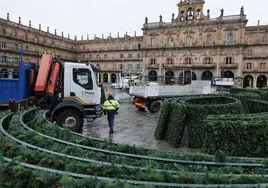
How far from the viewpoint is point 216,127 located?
6.22 m

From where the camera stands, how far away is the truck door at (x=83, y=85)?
9.29 m

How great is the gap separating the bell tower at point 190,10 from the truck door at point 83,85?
1686 inches

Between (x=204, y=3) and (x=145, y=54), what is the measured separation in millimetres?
17027

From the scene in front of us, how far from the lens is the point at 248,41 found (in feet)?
157

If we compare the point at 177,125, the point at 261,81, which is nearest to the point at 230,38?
the point at 261,81

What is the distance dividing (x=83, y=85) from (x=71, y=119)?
1618 millimetres

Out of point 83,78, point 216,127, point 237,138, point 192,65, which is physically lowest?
point 237,138

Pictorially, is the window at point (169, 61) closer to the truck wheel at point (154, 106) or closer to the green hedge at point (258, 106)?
the truck wheel at point (154, 106)

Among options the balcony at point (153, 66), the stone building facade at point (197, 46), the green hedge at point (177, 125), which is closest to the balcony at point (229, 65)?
the stone building facade at point (197, 46)

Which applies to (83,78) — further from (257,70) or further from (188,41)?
(257,70)

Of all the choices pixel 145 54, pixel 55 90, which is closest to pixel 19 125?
pixel 55 90

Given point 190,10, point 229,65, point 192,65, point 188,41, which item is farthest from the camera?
point 192,65

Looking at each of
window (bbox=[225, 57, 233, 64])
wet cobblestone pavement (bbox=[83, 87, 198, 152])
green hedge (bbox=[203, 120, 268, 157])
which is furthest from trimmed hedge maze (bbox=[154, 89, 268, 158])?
window (bbox=[225, 57, 233, 64])

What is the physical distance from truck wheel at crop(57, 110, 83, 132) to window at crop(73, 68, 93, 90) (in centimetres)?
128
